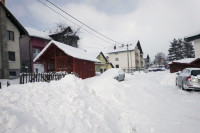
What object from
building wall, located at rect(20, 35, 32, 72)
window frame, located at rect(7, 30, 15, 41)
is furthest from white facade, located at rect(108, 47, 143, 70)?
window frame, located at rect(7, 30, 15, 41)

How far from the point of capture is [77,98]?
4.86m

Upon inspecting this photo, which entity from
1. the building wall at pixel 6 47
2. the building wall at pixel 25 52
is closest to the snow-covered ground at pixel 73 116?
the building wall at pixel 6 47

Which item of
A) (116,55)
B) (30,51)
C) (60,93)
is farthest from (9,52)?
(116,55)

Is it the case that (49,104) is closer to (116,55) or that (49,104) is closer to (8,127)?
(8,127)

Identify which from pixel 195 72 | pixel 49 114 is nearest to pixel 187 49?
pixel 195 72

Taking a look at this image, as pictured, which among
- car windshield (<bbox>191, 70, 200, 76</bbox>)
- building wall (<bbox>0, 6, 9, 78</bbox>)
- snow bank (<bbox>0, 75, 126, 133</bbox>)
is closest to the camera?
snow bank (<bbox>0, 75, 126, 133</bbox>)

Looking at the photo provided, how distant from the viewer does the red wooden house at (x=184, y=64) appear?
67.2 ft

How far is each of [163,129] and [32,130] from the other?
3.54 metres

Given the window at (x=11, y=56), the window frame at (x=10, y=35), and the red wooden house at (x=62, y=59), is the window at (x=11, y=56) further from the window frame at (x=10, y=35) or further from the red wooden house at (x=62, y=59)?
the red wooden house at (x=62, y=59)

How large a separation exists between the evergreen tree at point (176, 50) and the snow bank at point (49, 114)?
196 ft

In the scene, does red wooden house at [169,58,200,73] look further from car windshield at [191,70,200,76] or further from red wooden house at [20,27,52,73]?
Answer: red wooden house at [20,27,52,73]

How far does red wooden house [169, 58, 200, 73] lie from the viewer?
67.2 ft

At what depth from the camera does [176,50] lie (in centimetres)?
5575

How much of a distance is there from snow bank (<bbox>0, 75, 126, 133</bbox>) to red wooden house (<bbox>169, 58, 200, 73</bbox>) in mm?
21303
